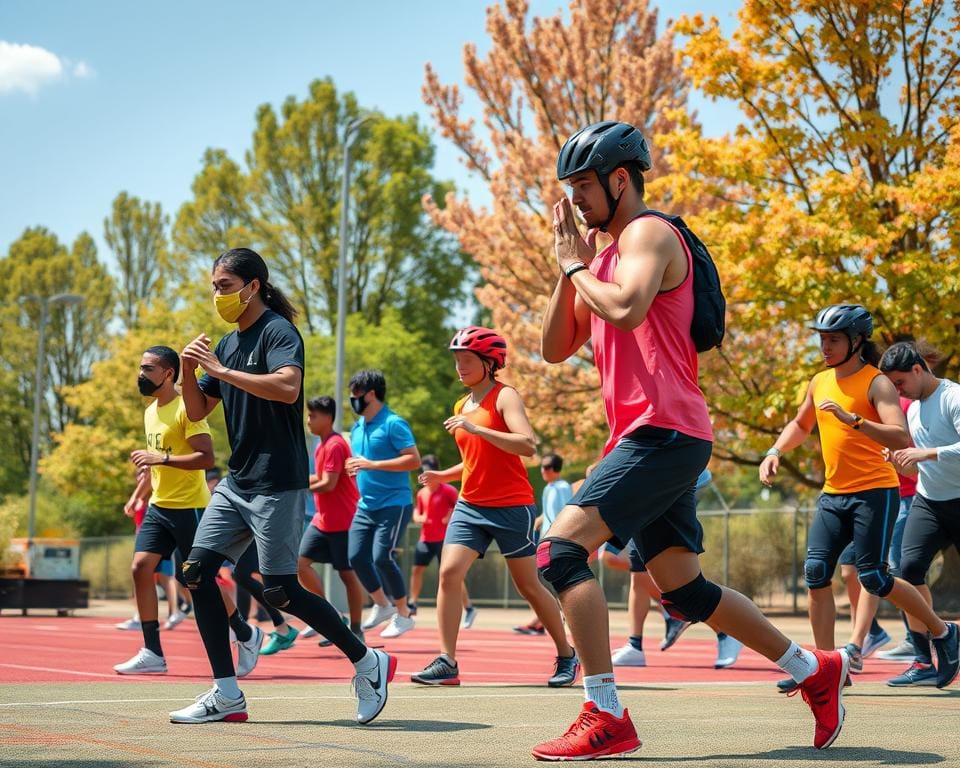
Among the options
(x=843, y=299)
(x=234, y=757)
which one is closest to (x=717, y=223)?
(x=843, y=299)

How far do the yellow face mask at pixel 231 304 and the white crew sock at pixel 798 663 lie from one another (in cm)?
273

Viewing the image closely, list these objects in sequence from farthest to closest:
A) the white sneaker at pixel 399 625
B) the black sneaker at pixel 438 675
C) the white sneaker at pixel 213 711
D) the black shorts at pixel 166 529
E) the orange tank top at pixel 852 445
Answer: the white sneaker at pixel 399 625 → the black shorts at pixel 166 529 → the black sneaker at pixel 438 675 → the orange tank top at pixel 852 445 → the white sneaker at pixel 213 711

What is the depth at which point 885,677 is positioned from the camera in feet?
29.4

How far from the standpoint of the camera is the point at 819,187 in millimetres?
18969

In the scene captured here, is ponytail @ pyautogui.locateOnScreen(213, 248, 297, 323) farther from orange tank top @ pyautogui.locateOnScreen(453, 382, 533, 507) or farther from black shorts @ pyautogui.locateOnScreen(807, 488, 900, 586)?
black shorts @ pyautogui.locateOnScreen(807, 488, 900, 586)

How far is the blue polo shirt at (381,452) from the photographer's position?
11.4 meters

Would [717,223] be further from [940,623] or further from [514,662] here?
[940,623]

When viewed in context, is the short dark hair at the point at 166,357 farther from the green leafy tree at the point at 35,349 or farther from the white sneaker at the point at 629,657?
the green leafy tree at the point at 35,349

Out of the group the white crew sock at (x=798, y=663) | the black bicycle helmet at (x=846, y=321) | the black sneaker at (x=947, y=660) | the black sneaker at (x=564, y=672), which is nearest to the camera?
the white crew sock at (x=798, y=663)

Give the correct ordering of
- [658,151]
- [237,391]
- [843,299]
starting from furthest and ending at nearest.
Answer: [658,151], [843,299], [237,391]

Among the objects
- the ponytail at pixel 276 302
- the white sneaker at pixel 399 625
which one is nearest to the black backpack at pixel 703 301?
the ponytail at pixel 276 302

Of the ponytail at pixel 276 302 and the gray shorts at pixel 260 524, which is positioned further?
the ponytail at pixel 276 302

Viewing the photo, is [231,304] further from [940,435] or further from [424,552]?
[424,552]

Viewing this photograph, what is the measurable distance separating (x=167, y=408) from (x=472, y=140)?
20.8m
